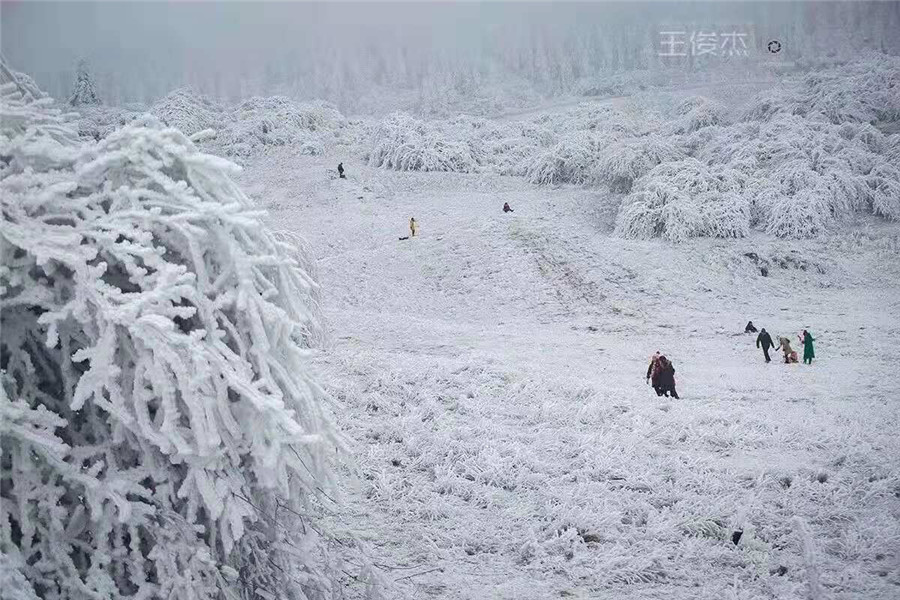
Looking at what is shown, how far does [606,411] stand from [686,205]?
16336mm

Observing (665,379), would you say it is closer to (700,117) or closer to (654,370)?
(654,370)

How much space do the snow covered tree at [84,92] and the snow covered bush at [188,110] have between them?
3.99m

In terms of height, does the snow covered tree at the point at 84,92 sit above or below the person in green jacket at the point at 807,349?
above

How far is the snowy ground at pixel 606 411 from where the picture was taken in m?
7.61

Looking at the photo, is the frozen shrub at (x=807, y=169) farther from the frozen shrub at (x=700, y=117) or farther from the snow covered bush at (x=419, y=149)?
the snow covered bush at (x=419, y=149)

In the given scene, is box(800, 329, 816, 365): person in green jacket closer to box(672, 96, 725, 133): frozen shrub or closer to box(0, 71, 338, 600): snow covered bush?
box(0, 71, 338, 600): snow covered bush

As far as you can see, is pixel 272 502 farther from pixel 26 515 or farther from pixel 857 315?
pixel 857 315

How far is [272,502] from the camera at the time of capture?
16.5 feet

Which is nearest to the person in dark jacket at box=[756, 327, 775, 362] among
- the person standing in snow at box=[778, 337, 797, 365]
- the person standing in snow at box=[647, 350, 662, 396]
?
the person standing in snow at box=[778, 337, 797, 365]

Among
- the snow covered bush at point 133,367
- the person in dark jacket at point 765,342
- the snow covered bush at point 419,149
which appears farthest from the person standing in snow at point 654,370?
the snow covered bush at point 419,149

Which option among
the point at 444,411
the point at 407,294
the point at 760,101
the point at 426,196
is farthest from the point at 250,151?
the point at 444,411

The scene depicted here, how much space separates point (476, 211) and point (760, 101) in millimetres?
18279

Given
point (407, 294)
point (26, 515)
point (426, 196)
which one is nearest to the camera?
point (26, 515)

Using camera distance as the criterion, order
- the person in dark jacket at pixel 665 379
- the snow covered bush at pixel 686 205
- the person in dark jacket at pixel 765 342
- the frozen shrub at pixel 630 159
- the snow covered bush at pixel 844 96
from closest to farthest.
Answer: the person in dark jacket at pixel 665 379
the person in dark jacket at pixel 765 342
the snow covered bush at pixel 686 205
the frozen shrub at pixel 630 159
the snow covered bush at pixel 844 96
